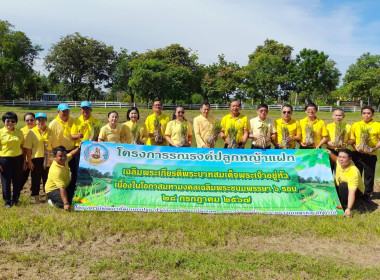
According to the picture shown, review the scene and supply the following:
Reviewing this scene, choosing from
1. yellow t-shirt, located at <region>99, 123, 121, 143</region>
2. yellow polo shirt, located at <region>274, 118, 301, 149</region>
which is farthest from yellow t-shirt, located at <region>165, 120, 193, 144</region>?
yellow polo shirt, located at <region>274, 118, 301, 149</region>

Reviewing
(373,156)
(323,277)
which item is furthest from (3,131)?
(373,156)

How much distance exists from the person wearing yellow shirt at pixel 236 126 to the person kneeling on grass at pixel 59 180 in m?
3.04

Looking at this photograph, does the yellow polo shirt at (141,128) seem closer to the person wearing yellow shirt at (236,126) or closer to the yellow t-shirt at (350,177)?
the person wearing yellow shirt at (236,126)

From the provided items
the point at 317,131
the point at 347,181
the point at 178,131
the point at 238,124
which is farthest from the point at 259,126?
the point at 347,181

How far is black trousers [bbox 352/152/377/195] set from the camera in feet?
20.9

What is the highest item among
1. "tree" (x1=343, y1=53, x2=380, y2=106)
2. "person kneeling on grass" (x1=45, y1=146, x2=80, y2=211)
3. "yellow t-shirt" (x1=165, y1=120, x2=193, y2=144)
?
"tree" (x1=343, y1=53, x2=380, y2=106)

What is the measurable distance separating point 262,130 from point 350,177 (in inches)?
70.7

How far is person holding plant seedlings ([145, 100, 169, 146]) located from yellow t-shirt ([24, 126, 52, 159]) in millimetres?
1975

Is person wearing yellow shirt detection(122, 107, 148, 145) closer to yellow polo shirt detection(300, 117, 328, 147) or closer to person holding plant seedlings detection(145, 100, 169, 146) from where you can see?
person holding plant seedlings detection(145, 100, 169, 146)

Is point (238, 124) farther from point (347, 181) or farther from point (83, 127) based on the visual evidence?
point (83, 127)

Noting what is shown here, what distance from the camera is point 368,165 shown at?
6406 millimetres

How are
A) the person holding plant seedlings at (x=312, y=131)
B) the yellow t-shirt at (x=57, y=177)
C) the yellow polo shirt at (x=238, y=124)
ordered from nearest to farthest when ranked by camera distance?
the yellow t-shirt at (x=57, y=177) < the person holding plant seedlings at (x=312, y=131) < the yellow polo shirt at (x=238, y=124)

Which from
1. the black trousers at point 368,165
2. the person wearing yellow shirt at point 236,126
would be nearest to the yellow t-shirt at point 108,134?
the person wearing yellow shirt at point 236,126

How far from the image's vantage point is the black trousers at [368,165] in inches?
251
